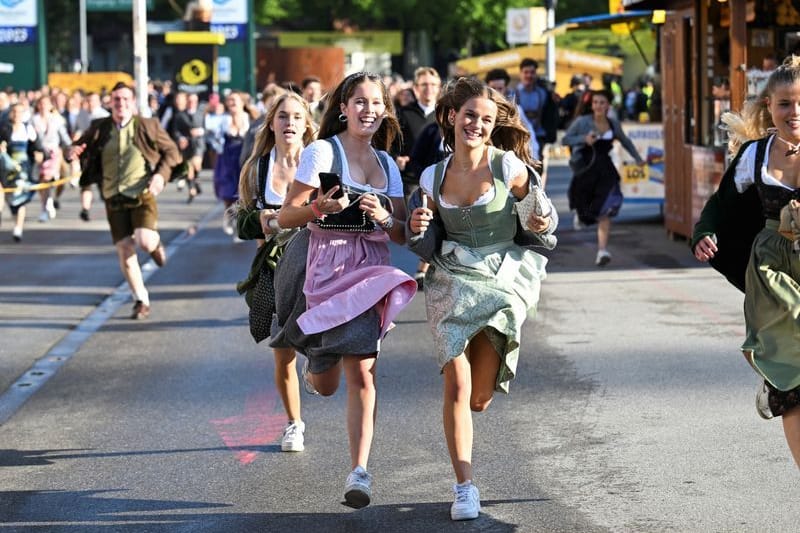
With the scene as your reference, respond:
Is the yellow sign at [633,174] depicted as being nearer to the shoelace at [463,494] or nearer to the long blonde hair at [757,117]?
the long blonde hair at [757,117]

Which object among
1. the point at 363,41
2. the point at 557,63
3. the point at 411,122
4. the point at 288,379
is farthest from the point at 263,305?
the point at 363,41

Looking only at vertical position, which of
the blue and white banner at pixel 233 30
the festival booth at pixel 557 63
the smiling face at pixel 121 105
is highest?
the blue and white banner at pixel 233 30

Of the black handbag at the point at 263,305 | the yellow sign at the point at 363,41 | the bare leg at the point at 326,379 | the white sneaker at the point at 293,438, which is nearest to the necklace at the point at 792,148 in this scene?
the bare leg at the point at 326,379

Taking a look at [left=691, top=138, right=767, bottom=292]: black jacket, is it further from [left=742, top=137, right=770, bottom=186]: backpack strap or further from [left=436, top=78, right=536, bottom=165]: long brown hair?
[left=436, top=78, right=536, bottom=165]: long brown hair

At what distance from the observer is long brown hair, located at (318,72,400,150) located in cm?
645

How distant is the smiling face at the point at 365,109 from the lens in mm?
6375

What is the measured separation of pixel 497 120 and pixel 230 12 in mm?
39572

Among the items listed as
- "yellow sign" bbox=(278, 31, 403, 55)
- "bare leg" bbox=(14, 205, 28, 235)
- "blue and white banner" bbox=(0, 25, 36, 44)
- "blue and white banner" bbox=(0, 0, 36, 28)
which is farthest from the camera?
"yellow sign" bbox=(278, 31, 403, 55)

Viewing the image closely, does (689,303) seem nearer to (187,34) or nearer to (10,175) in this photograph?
(10,175)

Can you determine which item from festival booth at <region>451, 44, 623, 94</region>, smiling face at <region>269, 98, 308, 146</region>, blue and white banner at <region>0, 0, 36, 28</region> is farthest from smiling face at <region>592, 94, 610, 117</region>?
blue and white banner at <region>0, 0, 36, 28</region>

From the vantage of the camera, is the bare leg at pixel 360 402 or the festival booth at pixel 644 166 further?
the festival booth at pixel 644 166

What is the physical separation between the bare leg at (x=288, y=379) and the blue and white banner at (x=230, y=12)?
38305mm

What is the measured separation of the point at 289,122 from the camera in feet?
24.5

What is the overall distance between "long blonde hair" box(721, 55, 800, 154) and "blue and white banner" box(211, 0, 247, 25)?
3965 centimetres
